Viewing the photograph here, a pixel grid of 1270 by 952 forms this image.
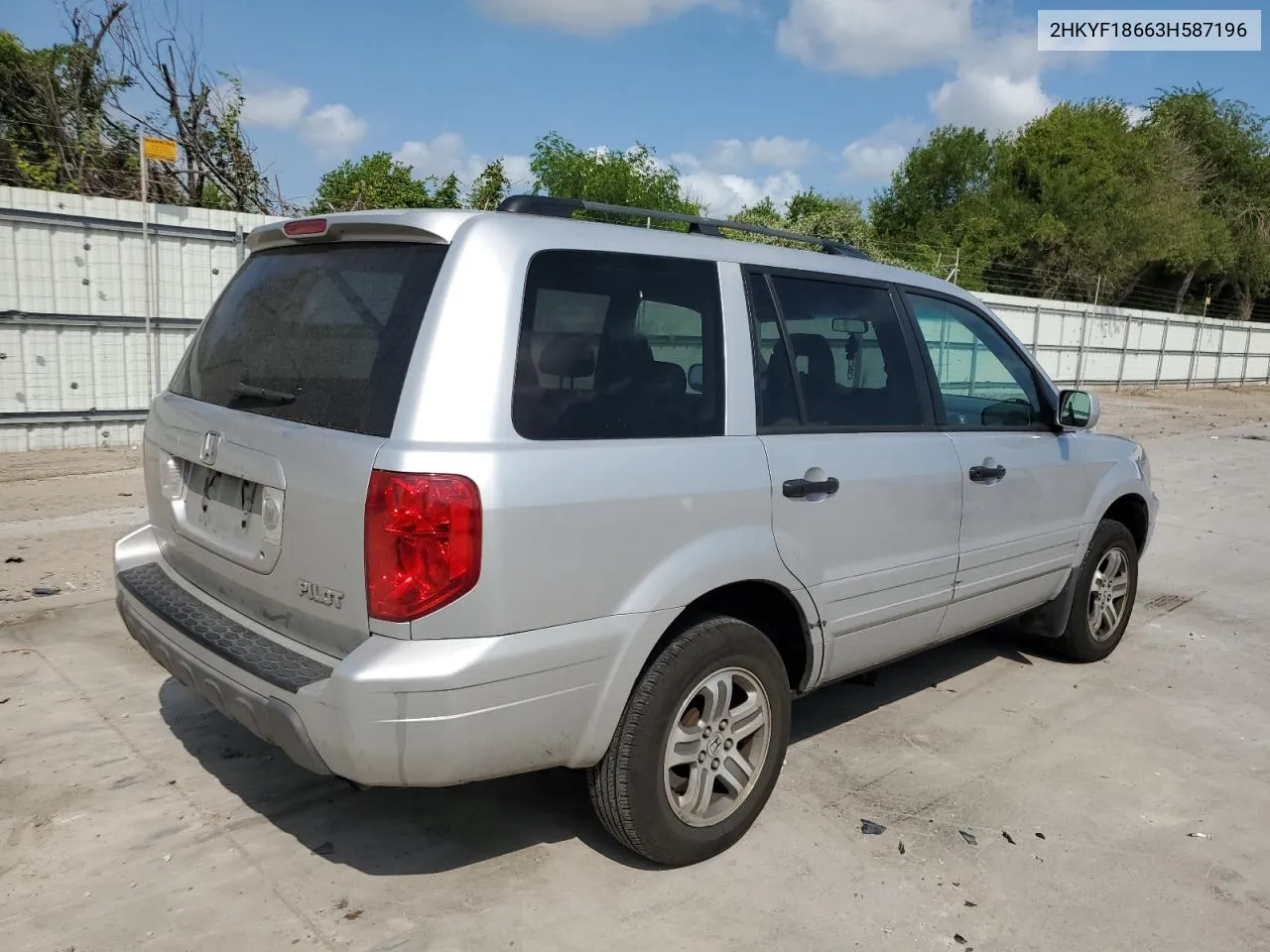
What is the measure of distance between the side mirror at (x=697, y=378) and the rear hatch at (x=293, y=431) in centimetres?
84

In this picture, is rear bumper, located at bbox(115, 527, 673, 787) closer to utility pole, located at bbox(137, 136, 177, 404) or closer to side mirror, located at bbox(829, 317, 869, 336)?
side mirror, located at bbox(829, 317, 869, 336)

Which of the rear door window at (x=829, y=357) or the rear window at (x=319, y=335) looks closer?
the rear window at (x=319, y=335)

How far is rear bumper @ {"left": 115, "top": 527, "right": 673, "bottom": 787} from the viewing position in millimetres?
2373

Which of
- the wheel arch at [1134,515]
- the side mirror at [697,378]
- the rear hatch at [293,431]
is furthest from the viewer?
the wheel arch at [1134,515]

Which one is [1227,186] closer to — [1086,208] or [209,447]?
[1086,208]

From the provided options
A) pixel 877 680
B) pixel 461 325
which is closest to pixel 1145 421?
pixel 877 680

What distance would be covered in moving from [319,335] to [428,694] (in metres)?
1.10

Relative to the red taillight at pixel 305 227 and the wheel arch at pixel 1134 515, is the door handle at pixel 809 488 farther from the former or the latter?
the wheel arch at pixel 1134 515

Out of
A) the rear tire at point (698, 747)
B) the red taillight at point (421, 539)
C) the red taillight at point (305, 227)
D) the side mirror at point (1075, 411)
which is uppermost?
the red taillight at point (305, 227)

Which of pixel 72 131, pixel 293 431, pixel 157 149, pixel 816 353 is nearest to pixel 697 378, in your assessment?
pixel 816 353

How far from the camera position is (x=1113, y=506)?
5.05 metres

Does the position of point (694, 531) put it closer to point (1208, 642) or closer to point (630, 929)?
point (630, 929)

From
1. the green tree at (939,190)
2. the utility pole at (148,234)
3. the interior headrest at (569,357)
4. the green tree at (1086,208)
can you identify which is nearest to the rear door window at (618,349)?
the interior headrest at (569,357)

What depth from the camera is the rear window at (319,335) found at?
8.38ft
